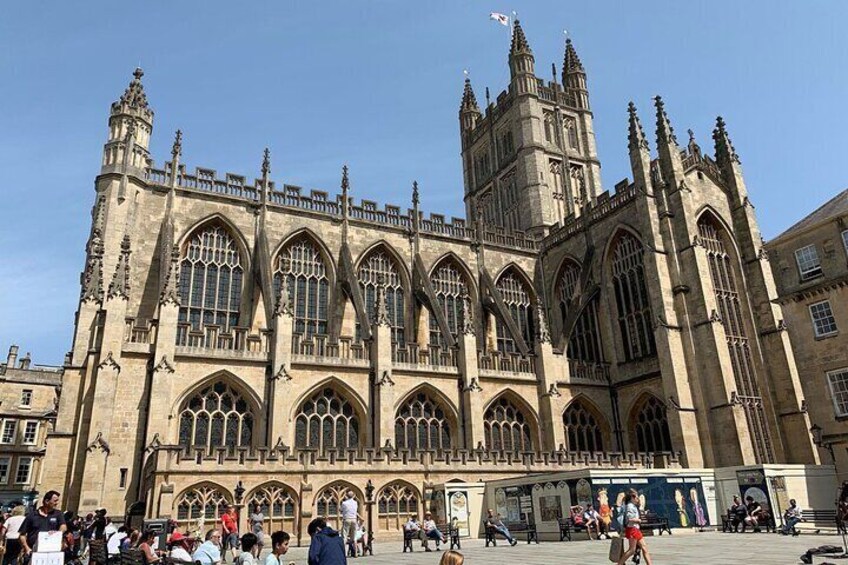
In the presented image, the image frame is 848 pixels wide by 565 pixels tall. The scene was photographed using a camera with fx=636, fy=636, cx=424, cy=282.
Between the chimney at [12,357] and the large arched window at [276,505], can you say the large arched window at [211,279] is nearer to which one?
the large arched window at [276,505]

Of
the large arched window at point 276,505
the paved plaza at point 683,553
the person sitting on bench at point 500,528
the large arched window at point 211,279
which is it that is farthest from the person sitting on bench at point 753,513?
the large arched window at point 211,279

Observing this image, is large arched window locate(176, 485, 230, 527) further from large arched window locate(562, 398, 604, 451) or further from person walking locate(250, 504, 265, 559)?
large arched window locate(562, 398, 604, 451)

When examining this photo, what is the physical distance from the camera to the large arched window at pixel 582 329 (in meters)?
32.3

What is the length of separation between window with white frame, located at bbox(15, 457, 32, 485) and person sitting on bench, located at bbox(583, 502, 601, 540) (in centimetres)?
4119

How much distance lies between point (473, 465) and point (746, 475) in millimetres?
9013

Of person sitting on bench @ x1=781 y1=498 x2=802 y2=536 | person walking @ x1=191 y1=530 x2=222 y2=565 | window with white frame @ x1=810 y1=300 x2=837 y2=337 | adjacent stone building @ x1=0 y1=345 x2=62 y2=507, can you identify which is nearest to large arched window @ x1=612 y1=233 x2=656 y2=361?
window with white frame @ x1=810 y1=300 x2=837 y2=337

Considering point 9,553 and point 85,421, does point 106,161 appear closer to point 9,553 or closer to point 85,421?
point 85,421

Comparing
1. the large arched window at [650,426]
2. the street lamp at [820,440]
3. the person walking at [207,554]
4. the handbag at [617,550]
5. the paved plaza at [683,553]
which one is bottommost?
the paved plaza at [683,553]

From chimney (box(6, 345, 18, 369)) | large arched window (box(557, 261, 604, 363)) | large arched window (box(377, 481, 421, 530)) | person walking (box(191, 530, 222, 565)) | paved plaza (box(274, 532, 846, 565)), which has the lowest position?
paved plaza (box(274, 532, 846, 565))

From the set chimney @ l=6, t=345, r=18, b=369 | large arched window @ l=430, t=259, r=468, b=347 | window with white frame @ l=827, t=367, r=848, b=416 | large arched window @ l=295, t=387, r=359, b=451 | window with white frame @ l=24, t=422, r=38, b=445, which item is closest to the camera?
window with white frame @ l=827, t=367, r=848, b=416

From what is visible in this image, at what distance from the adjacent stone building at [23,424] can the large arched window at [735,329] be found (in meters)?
39.6

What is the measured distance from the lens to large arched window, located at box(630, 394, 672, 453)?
2799 centimetres

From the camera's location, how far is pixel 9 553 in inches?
361

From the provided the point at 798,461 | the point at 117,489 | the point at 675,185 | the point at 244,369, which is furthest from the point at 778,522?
the point at 117,489
